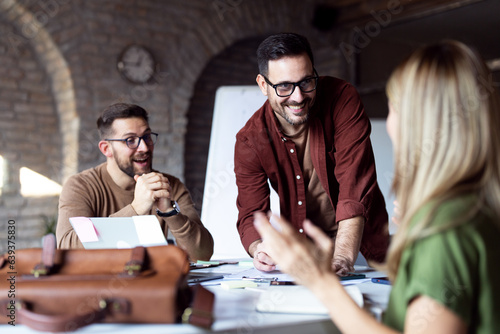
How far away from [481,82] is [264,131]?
125cm

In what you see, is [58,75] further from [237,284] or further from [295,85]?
[237,284]

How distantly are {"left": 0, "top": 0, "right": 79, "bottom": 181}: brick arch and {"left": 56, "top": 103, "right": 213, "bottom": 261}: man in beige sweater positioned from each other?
2370 millimetres

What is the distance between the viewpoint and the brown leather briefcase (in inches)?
40.1

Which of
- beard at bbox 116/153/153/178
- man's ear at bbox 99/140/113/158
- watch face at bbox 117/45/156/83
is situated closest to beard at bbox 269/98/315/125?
beard at bbox 116/153/153/178

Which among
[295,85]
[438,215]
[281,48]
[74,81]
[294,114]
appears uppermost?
[74,81]

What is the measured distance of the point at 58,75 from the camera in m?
4.74

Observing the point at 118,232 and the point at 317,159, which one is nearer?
the point at 118,232

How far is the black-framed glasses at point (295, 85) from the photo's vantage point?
1971mm

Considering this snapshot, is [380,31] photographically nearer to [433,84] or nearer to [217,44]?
[217,44]

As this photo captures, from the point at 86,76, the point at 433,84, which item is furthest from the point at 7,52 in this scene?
the point at 433,84

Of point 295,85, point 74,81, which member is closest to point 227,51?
point 74,81

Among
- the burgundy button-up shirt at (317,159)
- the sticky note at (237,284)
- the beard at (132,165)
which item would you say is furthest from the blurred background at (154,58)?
the sticky note at (237,284)

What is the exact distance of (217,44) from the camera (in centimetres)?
543

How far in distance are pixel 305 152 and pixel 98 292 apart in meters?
1.29
